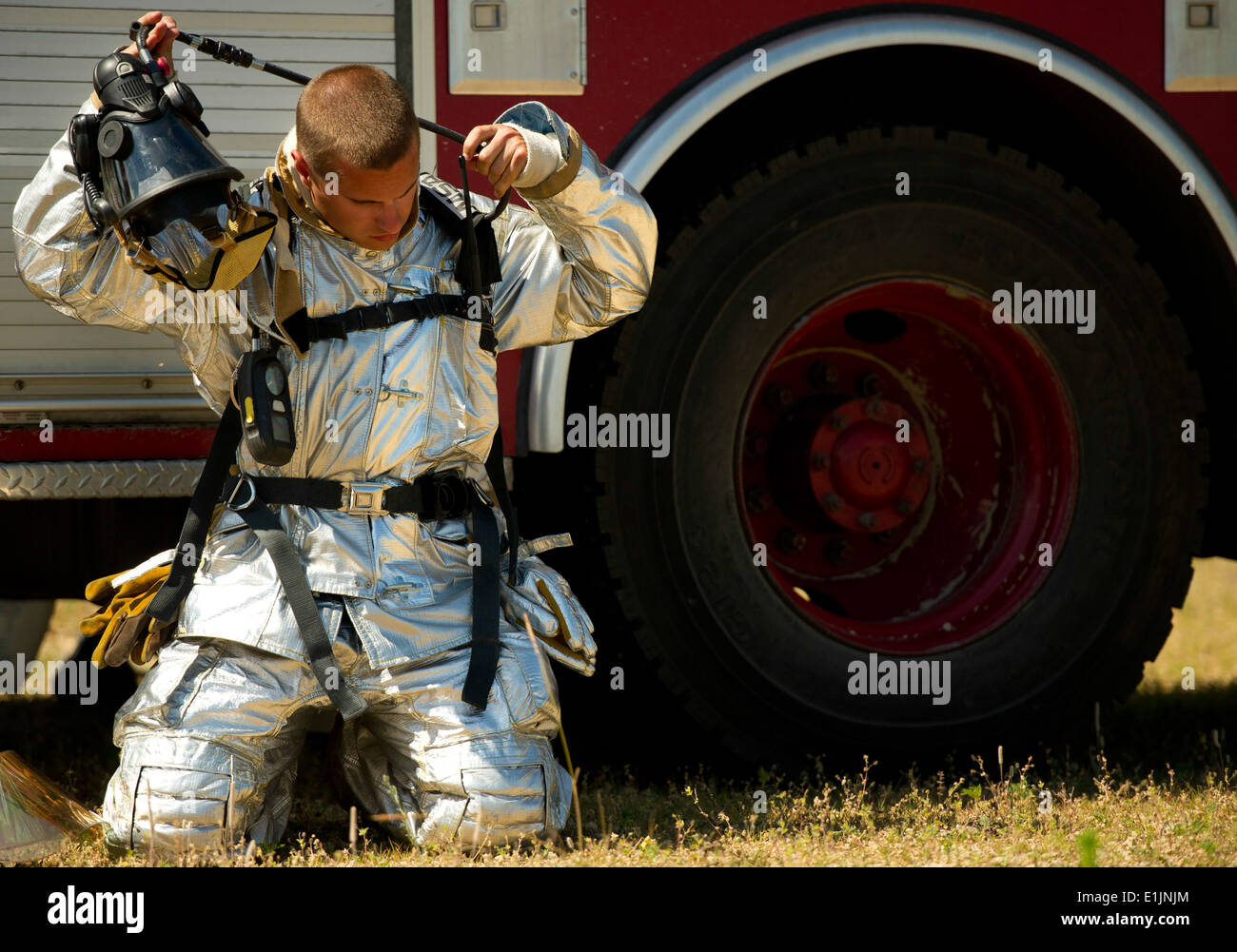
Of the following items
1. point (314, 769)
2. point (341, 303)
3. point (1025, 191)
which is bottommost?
point (314, 769)

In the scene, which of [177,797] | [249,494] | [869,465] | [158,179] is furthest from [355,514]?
[869,465]

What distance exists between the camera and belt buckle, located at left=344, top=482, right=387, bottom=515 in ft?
8.01

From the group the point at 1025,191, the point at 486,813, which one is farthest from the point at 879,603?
the point at 486,813

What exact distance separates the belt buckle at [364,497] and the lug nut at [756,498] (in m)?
1.00

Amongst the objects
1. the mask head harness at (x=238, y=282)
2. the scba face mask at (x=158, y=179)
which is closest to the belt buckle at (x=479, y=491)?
the mask head harness at (x=238, y=282)

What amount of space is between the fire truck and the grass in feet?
0.40

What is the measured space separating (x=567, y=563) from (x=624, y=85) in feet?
3.18

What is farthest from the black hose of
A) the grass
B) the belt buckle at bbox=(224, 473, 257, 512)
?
the grass

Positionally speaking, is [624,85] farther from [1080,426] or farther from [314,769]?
[314,769]

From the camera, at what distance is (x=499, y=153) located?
92.7 inches

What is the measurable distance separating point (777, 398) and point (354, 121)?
4.10ft

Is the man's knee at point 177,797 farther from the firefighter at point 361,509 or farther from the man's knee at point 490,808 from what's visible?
the man's knee at point 490,808

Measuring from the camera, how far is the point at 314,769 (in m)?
3.24
